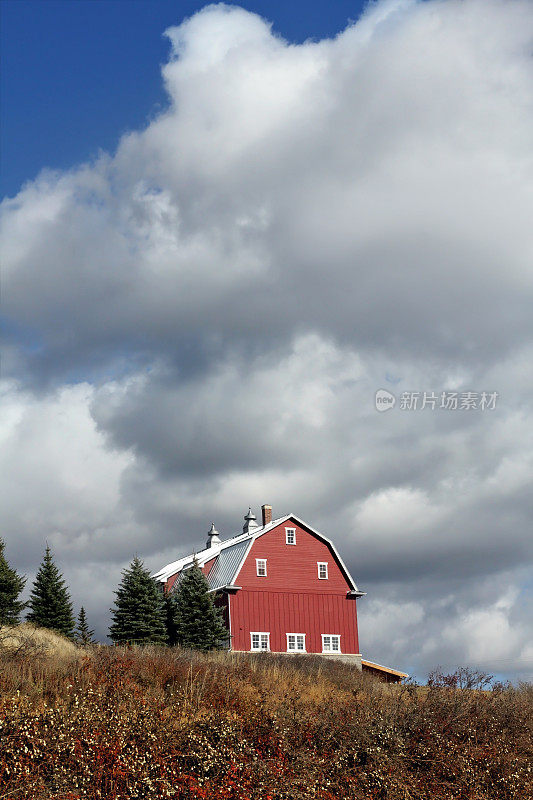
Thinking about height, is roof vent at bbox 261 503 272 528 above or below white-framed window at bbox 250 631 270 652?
above

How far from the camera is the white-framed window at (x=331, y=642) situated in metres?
47.5

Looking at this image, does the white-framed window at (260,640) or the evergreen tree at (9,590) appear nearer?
the evergreen tree at (9,590)

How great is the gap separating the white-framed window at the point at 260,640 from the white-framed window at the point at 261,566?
323cm

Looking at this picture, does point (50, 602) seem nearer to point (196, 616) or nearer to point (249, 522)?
point (196, 616)

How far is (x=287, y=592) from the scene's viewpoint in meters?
47.1

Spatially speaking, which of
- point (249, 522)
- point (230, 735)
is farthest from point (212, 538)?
point (230, 735)

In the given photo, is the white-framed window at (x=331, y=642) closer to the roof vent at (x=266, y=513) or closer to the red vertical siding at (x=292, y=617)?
the red vertical siding at (x=292, y=617)

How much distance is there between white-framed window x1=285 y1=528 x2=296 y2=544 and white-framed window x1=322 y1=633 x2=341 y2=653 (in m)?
5.80

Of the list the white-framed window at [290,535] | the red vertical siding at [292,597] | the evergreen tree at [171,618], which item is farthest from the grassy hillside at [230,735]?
the white-framed window at [290,535]

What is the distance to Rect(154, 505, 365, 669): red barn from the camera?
149ft

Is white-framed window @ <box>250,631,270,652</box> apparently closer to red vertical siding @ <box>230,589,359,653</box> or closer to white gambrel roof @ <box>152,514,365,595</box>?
red vertical siding @ <box>230,589,359,653</box>

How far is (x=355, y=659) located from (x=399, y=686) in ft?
82.6

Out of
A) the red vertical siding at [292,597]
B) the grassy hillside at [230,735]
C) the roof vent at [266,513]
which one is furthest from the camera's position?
the roof vent at [266,513]

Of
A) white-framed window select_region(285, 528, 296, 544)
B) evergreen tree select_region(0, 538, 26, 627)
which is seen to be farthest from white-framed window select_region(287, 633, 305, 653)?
evergreen tree select_region(0, 538, 26, 627)
